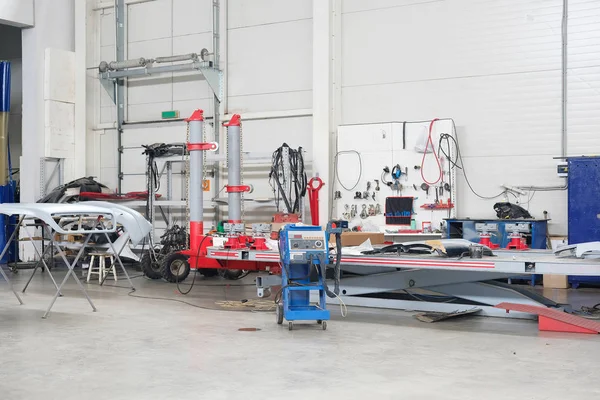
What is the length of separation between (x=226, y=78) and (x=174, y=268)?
11.9ft

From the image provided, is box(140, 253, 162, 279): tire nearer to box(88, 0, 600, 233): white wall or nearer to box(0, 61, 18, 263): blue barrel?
box(88, 0, 600, 233): white wall

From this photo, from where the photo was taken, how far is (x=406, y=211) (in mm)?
9344

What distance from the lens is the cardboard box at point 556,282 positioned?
8.28 metres

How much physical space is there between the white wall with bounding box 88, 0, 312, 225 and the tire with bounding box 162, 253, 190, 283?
1951 mm

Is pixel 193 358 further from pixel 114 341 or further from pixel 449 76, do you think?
pixel 449 76

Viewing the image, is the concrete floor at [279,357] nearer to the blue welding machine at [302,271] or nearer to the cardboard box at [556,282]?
the blue welding machine at [302,271]

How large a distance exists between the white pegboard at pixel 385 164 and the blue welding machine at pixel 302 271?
153 inches

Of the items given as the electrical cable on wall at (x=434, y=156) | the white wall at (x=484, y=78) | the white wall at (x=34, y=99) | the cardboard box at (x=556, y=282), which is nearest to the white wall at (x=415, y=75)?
the white wall at (x=484, y=78)

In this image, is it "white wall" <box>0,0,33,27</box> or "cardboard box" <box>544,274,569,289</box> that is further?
"white wall" <box>0,0,33,27</box>

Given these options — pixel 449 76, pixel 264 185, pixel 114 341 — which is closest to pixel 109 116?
pixel 264 185

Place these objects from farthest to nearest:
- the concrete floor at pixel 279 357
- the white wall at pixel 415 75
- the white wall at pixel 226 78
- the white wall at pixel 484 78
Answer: the white wall at pixel 226 78
the white wall at pixel 415 75
the white wall at pixel 484 78
the concrete floor at pixel 279 357

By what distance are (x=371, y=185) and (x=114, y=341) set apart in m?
5.31

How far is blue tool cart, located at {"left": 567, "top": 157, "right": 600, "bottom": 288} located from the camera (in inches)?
317

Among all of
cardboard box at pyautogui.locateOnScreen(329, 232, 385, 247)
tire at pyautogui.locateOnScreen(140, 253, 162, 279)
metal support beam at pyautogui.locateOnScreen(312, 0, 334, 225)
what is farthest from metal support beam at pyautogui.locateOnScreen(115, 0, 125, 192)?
→ cardboard box at pyautogui.locateOnScreen(329, 232, 385, 247)
